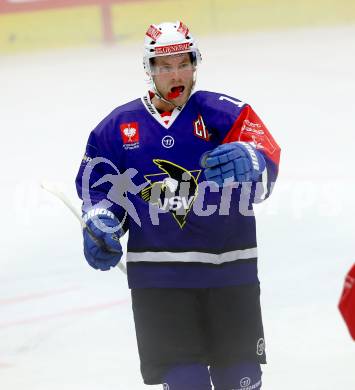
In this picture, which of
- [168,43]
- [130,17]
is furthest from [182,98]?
[130,17]

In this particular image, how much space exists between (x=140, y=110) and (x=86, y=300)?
5.83 ft

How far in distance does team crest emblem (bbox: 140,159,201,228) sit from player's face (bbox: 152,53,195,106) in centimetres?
21

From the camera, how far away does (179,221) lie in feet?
13.0

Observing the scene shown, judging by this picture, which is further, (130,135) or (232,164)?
(130,135)

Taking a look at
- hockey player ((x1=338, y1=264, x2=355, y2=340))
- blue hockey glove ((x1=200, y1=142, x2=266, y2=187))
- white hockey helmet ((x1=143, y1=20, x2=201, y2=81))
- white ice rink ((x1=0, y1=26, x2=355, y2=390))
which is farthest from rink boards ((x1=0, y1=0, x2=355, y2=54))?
hockey player ((x1=338, y1=264, x2=355, y2=340))

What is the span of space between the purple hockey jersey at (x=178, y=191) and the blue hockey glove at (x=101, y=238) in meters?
0.07

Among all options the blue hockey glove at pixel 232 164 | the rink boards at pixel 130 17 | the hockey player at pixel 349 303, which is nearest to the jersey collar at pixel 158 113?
the blue hockey glove at pixel 232 164

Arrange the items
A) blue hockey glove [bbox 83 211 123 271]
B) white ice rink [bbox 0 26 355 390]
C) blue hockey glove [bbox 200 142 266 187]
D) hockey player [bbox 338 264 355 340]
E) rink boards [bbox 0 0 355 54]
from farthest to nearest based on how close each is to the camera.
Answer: rink boards [bbox 0 0 355 54] → white ice rink [bbox 0 26 355 390] → blue hockey glove [bbox 83 211 123 271] → blue hockey glove [bbox 200 142 266 187] → hockey player [bbox 338 264 355 340]

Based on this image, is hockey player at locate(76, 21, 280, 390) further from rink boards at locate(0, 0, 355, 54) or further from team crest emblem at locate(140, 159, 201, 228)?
rink boards at locate(0, 0, 355, 54)

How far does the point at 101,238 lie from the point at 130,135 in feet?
1.10

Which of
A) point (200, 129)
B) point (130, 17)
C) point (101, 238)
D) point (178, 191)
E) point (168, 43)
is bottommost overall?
point (101, 238)

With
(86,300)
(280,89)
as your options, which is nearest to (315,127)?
(280,89)

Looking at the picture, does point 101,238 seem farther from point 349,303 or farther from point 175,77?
point 349,303

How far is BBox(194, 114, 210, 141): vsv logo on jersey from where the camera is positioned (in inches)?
155
